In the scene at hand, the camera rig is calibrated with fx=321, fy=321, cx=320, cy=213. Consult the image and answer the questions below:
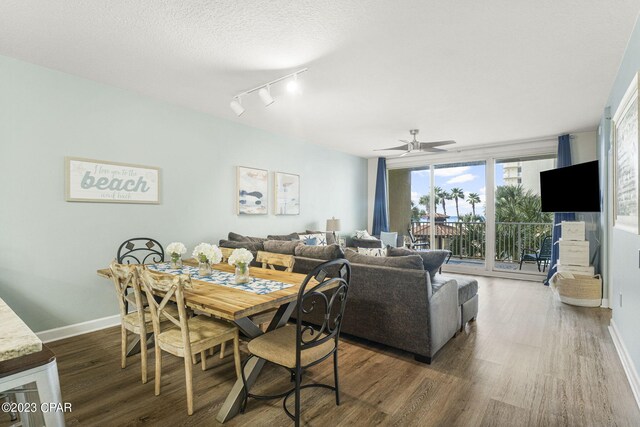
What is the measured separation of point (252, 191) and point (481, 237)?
484cm

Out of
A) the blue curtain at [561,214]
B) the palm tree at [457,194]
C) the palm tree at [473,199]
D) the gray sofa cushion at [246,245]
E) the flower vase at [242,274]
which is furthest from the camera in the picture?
the palm tree at [457,194]

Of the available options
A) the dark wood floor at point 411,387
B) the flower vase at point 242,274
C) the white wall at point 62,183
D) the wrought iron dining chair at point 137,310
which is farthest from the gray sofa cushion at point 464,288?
the white wall at point 62,183

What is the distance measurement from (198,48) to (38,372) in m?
2.52

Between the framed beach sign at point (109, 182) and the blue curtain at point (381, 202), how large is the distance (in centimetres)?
501

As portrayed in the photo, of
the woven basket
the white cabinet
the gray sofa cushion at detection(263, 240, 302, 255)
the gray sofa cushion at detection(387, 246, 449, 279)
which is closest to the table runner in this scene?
the gray sofa cushion at detection(263, 240, 302, 255)

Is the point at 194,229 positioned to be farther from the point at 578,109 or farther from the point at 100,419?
the point at 578,109

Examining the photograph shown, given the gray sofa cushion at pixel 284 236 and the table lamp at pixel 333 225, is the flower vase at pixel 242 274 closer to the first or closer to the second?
the gray sofa cushion at pixel 284 236

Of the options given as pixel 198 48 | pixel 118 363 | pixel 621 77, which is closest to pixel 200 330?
pixel 118 363

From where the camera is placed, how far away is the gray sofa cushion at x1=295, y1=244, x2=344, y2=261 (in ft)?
10.0

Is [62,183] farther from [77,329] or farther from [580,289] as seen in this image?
[580,289]

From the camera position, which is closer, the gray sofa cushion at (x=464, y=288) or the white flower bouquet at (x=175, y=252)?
the white flower bouquet at (x=175, y=252)

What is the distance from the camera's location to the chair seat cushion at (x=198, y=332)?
205cm

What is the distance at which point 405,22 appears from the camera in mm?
2283

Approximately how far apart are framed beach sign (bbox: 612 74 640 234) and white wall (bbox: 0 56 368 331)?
4241mm
